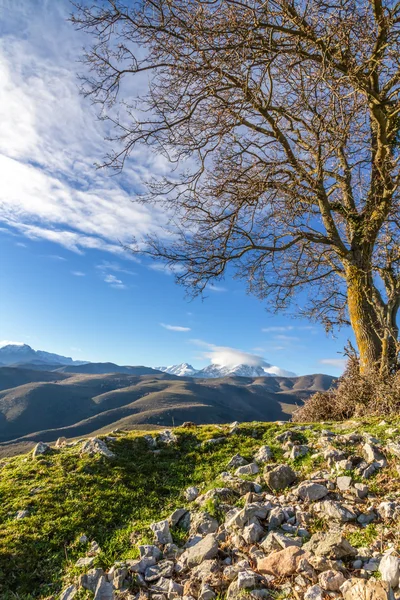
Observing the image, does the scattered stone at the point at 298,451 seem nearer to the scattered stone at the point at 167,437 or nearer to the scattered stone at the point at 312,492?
the scattered stone at the point at 312,492

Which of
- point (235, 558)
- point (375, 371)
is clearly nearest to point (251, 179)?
point (375, 371)

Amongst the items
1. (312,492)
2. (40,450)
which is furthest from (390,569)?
(40,450)

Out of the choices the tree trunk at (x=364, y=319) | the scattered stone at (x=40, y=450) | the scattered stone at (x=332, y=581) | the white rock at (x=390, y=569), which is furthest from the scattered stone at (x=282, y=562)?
the tree trunk at (x=364, y=319)

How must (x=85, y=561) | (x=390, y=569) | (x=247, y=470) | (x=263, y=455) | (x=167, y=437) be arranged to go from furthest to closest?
(x=167, y=437)
(x=263, y=455)
(x=247, y=470)
(x=85, y=561)
(x=390, y=569)

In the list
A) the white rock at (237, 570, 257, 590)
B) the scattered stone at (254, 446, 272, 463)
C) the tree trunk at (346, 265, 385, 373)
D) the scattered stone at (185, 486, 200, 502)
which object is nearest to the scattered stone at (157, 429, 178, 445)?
the scattered stone at (254, 446, 272, 463)

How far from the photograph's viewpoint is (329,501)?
17.0 ft

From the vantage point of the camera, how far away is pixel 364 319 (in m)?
13.6

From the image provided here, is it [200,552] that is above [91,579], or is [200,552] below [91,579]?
above

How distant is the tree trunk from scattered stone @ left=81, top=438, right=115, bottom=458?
8.93 m

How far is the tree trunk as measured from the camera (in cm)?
1330

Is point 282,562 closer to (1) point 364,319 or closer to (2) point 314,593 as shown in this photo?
(2) point 314,593

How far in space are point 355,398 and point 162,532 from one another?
9.39 m

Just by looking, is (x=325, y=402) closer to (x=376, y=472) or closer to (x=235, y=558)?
(x=376, y=472)

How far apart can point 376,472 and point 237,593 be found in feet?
11.1
